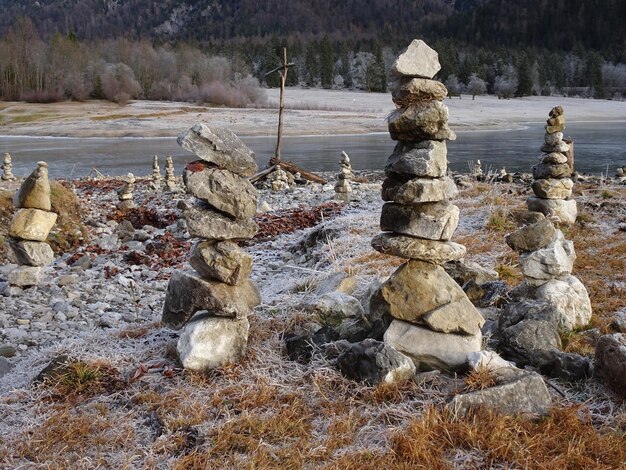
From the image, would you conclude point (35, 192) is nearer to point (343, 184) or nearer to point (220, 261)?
point (220, 261)

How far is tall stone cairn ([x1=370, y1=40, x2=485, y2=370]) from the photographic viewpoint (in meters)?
5.51

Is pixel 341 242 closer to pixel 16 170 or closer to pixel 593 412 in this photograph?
pixel 593 412

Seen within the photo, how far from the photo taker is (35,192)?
959 cm

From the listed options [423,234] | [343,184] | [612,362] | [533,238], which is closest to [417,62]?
[423,234]

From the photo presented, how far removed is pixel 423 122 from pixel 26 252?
7122 mm

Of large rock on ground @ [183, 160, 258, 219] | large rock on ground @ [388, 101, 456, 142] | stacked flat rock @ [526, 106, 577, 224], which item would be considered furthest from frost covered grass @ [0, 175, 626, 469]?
stacked flat rock @ [526, 106, 577, 224]

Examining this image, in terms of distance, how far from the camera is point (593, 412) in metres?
4.80

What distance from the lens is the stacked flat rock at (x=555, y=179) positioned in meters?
12.1

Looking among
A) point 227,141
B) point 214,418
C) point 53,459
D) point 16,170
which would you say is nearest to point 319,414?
point 214,418

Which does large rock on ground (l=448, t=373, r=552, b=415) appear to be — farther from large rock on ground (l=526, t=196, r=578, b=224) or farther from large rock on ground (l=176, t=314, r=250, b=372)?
large rock on ground (l=526, t=196, r=578, b=224)

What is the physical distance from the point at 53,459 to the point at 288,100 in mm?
94338

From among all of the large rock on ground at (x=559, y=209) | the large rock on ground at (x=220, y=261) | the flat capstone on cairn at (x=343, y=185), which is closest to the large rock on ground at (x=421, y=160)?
the large rock on ground at (x=220, y=261)

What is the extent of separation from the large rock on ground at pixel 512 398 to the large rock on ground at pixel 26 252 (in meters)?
7.55

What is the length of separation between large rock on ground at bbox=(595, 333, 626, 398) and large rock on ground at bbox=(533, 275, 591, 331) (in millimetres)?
1493
